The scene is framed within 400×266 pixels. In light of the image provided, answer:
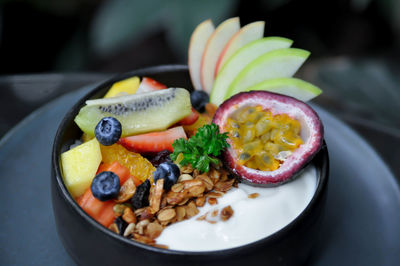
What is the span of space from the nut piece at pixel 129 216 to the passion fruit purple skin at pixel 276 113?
0.88 feet

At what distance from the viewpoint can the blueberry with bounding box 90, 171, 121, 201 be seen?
1.08m

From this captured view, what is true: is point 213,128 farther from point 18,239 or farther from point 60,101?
point 60,101

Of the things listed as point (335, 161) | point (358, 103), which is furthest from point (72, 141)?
point (358, 103)

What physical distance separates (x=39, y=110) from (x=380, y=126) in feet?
3.98

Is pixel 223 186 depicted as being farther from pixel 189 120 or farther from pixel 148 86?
pixel 148 86

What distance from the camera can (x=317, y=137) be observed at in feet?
3.91

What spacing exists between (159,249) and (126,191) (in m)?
0.23

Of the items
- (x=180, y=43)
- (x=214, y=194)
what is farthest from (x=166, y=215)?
(x=180, y=43)

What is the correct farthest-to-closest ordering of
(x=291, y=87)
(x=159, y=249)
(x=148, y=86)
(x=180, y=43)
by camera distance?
(x=180, y=43) < (x=148, y=86) < (x=291, y=87) < (x=159, y=249)

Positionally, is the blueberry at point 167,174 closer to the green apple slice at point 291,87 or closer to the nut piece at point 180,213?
the nut piece at point 180,213

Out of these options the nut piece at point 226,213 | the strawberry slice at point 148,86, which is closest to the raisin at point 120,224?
the nut piece at point 226,213

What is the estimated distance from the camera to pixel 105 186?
3.56 feet

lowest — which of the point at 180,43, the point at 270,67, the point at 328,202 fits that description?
the point at 328,202

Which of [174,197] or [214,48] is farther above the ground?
[214,48]
